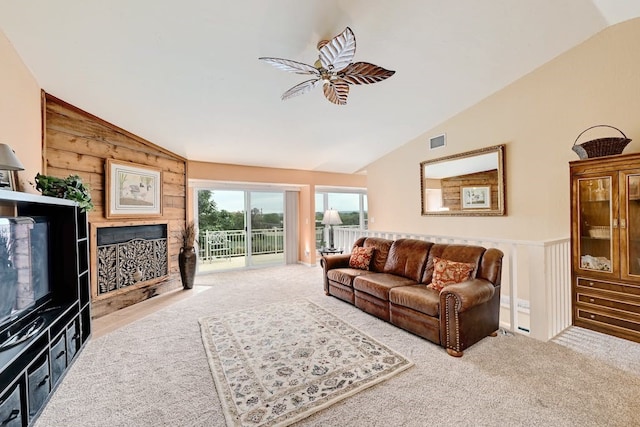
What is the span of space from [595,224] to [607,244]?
22 centimetres

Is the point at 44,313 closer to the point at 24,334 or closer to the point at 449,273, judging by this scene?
the point at 24,334

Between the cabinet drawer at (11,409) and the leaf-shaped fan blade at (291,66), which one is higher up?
the leaf-shaped fan blade at (291,66)

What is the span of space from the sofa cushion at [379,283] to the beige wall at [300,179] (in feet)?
10.1

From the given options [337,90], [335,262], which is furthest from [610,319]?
[337,90]

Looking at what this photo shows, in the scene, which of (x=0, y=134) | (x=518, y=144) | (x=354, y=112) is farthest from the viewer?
(x=354, y=112)

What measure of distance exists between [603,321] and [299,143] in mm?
4631

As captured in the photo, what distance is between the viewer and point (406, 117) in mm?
4609

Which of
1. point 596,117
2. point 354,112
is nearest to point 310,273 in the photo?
point 354,112

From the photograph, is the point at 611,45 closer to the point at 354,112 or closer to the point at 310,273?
the point at 354,112

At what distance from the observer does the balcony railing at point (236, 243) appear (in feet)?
19.8

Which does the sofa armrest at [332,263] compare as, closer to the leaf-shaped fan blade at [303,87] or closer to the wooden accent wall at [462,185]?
the wooden accent wall at [462,185]

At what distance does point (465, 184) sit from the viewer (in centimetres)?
461

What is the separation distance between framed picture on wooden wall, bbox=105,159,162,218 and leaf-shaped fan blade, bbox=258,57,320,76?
2.82 meters

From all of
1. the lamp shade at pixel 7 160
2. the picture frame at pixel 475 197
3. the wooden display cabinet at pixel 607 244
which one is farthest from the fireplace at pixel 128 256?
the wooden display cabinet at pixel 607 244
